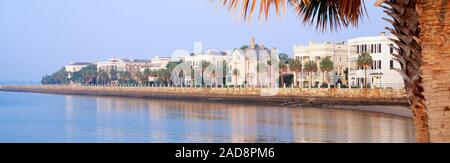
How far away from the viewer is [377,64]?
58031mm

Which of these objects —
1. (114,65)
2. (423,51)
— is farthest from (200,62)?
(423,51)

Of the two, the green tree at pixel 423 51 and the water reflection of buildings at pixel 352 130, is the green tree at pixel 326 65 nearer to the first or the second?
the water reflection of buildings at pixel 352 130

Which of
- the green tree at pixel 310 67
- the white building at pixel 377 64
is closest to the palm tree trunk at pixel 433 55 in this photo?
the white building at pixel 377 64

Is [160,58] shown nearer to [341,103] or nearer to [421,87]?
[341,103]

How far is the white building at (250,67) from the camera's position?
8081 cm

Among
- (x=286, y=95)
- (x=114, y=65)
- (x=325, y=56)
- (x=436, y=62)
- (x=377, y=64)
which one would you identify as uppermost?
(x=114, y=65)

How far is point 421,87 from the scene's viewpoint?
14.5ft

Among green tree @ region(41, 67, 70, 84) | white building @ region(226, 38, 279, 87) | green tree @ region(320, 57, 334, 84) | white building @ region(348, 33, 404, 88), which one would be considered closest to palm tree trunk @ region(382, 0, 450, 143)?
white building @ region(348, 33, 404, 88)

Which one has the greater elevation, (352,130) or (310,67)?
(310,67)

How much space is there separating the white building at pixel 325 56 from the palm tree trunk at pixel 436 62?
218 ft

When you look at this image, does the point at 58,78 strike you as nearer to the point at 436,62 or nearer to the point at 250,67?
the point at 250,67

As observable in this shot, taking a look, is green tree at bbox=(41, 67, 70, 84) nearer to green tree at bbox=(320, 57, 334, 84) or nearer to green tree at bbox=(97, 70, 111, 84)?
green tree at bbox=(97, 70, 111, 84)

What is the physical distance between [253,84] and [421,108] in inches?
3075

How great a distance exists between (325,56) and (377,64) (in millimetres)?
13067
